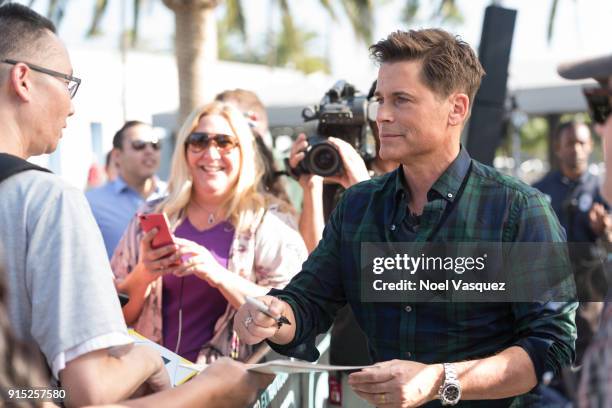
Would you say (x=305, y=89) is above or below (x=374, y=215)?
above

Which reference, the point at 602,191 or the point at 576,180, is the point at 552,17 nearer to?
the point at 576,180

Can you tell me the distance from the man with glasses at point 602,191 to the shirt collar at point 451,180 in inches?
16.1

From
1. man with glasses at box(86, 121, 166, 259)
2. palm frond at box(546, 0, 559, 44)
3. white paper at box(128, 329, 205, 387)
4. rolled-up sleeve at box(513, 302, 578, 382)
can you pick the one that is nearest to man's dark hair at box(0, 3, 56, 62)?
white paper at box(128, 329, 205, 387)

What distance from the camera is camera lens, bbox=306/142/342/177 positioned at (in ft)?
12.3

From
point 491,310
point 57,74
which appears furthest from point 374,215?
point 57,74

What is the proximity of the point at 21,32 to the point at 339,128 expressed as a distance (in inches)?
84.3

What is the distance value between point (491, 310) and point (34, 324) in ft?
4.28

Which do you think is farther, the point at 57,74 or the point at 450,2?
the point at 450,2

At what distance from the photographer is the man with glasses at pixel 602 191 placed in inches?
54.0

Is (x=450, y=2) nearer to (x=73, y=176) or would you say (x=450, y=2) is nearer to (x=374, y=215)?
(x=73, y=176)

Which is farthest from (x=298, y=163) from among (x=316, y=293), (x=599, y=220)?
(x=599, y=220)

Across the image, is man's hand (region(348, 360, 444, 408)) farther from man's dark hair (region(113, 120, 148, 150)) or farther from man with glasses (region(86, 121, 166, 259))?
man's dark hair (region(113, 120, 148, 150))

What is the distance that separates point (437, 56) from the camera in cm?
248

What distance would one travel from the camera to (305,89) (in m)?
12.5
